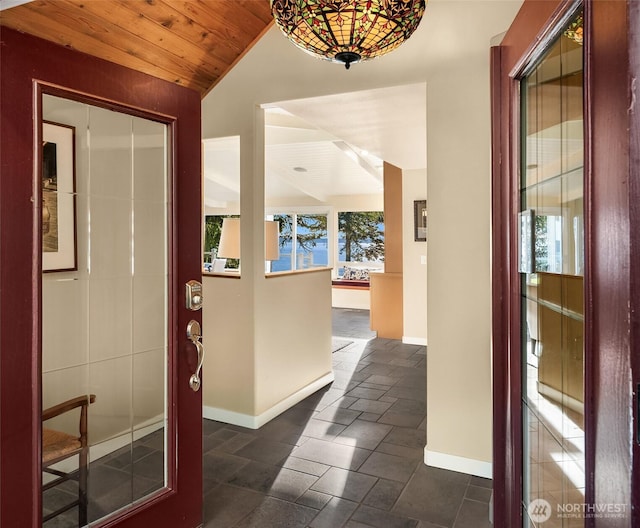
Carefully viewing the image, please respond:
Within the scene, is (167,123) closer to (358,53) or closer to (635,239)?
(358,53)

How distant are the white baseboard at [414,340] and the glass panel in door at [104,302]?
4.76 metres

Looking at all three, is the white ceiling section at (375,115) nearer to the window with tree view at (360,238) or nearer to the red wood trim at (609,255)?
the red wood trim at (609,255)

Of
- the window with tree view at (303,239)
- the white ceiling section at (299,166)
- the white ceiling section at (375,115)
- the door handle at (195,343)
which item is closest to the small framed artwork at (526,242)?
the door handle at (195,343)

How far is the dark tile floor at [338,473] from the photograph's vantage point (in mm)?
2307

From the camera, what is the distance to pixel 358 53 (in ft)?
5.61

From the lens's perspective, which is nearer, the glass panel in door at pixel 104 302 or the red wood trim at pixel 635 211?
the red wood trim at pixel 635 211

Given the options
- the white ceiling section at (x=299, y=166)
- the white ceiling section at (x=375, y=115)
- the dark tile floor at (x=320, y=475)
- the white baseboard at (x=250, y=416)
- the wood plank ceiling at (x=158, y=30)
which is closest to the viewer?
the dark tile floor at (x=320, y=475)

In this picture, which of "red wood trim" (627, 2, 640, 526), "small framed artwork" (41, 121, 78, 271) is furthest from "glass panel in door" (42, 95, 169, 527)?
"red wood trim" (627, 2, 640, 526)

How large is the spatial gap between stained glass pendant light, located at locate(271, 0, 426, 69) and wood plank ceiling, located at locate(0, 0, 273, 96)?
3.71ft

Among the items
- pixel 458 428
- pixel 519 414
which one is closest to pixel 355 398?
pixel 458 428

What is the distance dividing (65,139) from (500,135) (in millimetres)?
1474

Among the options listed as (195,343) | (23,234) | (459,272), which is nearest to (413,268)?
(459,272)

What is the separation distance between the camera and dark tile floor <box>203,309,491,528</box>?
231cm

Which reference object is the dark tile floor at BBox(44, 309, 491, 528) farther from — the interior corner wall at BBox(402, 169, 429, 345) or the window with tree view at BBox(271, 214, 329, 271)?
the window with tree view at BBox(271, 214, 329, 271)
